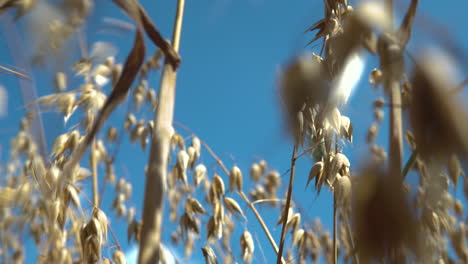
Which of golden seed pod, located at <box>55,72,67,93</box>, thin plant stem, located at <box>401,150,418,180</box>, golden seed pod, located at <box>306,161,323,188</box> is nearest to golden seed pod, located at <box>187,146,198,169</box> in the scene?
golden seed pod, located at <box>306,161,323,188</box>

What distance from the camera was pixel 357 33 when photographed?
0.28 m

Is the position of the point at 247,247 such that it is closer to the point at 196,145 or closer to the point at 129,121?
the point at 196,145

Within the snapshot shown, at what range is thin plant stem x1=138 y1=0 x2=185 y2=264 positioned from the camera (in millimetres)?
269

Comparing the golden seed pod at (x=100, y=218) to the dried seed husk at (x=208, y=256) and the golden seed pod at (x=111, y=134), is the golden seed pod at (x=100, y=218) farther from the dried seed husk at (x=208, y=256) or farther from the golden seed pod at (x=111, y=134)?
the golden seed pod at (x=111, y=134)

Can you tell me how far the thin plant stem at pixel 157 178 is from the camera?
269 mm

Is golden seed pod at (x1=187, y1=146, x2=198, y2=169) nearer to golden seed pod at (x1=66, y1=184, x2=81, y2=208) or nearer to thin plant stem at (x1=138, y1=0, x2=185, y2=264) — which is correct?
golden seed pod at (x1=66, y1=184, x2=81, y2=208)

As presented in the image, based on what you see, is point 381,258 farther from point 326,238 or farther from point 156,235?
point 326,238

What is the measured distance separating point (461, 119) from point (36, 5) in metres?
0.29

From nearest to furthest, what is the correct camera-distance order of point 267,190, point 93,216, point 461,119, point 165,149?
point 461,119
point 165,149
point 93,216
point 267,190

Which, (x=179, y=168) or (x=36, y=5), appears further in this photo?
(x=179, y=168)

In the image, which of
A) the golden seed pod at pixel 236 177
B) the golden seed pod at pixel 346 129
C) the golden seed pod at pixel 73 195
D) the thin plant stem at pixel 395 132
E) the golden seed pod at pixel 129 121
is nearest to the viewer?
the thin plant stem at pixel 395 132

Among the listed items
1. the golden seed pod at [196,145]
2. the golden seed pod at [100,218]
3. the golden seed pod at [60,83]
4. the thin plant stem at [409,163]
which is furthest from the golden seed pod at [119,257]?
the thin plant stem at [409,163]

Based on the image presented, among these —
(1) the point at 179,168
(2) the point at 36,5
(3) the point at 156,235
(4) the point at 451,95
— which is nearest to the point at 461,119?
(4) the point at 451,95

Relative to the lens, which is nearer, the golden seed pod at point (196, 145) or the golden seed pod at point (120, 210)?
the golden seed pod at point (196, 145)
